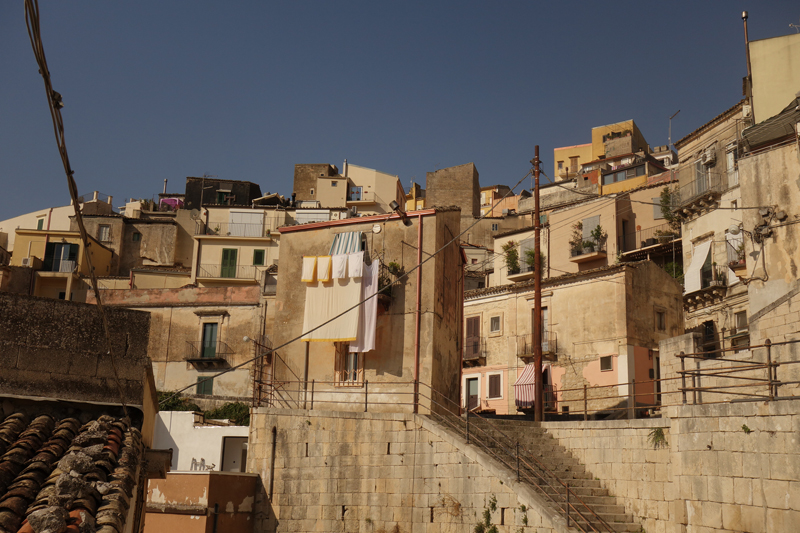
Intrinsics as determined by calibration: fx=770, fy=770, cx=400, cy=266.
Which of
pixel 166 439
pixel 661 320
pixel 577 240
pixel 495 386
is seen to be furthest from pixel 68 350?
pixel 577 240

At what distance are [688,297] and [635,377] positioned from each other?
20.2 feet

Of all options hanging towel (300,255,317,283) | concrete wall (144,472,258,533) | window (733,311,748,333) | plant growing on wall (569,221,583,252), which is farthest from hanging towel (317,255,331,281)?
plant growing on wall (569,221,583,252)

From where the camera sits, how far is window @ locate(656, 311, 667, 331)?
32594mm

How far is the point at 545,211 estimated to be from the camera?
52188 millimetres

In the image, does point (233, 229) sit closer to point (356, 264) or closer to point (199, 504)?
point (356, 264)

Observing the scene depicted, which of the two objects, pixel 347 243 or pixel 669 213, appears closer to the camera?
pixel 347 243

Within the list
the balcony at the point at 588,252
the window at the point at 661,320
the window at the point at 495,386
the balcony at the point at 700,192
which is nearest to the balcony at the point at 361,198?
the balcony at the point at 588,252

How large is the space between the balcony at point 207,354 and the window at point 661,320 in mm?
21784

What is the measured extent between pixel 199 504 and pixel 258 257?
3363 cm

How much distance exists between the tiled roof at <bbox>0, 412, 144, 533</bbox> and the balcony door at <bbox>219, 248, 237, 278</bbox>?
A: 4255 cm

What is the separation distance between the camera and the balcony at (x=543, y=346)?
108 ft

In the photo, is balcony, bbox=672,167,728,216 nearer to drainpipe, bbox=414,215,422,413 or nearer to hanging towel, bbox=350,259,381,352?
drainpipe, bbox=414,215,422,413

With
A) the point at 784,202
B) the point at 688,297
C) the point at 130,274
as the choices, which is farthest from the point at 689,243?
the point at 130,274

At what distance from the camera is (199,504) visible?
18344 millimetres
